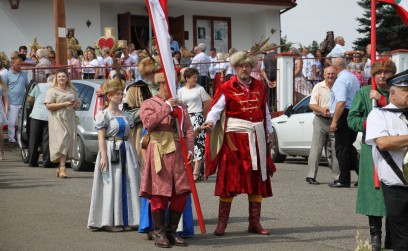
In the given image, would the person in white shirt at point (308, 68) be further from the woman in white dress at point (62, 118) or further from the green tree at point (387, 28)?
the green tree at point (387, 28)

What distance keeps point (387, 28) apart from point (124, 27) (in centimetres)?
1671

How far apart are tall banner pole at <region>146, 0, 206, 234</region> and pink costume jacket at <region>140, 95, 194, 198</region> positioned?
78 millimetres

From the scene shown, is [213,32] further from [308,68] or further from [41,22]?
[308,68]

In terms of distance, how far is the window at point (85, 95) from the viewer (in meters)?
16.3

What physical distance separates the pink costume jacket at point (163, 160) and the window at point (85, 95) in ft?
25.2

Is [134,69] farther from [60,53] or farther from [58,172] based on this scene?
[58,172]

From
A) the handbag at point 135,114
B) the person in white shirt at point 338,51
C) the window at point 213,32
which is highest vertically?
the window at point 213,32

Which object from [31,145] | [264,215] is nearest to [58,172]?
[31,145]

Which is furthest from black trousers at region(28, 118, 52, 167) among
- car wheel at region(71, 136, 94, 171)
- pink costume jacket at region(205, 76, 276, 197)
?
pink costume jacket at region(205, 76, 276, 197)

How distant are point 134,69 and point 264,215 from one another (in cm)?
1139

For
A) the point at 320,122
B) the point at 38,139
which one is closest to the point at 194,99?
the point at 320,122

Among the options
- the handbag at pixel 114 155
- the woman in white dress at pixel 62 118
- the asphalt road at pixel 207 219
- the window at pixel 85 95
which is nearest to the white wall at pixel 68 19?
the window at pixel 85 95

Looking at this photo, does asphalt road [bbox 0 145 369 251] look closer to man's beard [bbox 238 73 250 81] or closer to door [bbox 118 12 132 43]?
man's beard [bbox 238 73 250 81]

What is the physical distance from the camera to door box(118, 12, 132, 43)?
1235 inches
